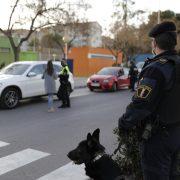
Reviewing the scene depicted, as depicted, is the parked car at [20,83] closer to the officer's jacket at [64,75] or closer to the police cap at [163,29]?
the officer's jacket at [64,75]

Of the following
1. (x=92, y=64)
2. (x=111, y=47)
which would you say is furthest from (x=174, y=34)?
(x=111, y=47)

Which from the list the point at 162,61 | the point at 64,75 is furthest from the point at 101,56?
the point at 162,61

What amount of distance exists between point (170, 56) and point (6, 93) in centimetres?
1095

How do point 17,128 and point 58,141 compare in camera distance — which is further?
point 17,128

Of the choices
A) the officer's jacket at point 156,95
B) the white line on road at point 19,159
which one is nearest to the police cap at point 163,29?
the officer's jacket at point 156,95

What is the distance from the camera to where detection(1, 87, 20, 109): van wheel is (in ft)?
43.5

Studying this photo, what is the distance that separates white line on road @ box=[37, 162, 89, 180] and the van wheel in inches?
288

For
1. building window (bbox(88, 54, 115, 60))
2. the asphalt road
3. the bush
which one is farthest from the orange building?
the bush

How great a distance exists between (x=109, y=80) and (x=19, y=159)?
1465 centimetres

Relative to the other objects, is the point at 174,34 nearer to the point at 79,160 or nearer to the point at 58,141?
the point at 79,160

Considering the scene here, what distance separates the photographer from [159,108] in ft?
9.86

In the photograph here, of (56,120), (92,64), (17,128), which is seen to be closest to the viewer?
(17,128)

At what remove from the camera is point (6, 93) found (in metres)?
13.4

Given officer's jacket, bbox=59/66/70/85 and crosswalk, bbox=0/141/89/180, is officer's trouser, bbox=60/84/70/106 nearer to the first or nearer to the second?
officer's jacket, bbox=59/66/70/85
